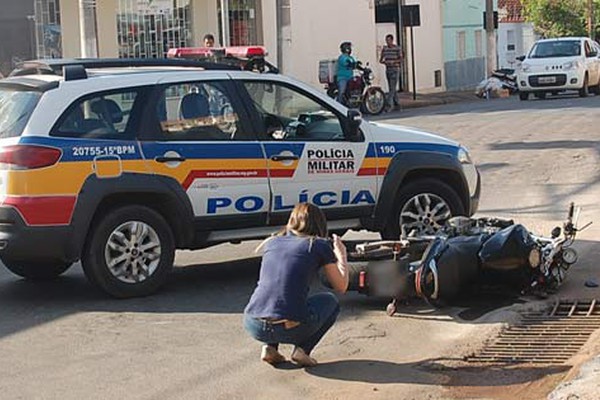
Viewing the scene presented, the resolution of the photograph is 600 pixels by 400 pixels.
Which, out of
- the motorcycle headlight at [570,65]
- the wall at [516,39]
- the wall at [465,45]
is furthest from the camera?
the wall at [516,39]

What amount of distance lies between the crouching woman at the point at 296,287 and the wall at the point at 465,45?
1344 inches

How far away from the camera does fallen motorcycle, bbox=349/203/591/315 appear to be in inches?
333

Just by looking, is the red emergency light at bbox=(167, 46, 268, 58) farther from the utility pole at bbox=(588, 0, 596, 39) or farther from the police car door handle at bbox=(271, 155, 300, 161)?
the utility pole at bbox=(588, 0, 596, 39)

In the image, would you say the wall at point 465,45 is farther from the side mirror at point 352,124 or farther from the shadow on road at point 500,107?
the side mirror at point 352,124

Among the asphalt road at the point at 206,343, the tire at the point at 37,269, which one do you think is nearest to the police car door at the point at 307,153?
the asphalt road at the point at 206,343

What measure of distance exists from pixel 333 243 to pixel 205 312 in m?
1.97

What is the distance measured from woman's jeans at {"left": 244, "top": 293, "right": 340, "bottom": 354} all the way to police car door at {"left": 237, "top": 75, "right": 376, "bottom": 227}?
2573mm

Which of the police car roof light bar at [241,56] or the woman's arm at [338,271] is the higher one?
the police car roof light bar at [241,56]

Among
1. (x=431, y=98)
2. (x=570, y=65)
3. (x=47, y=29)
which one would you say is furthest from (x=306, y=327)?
(x=431, y=98)

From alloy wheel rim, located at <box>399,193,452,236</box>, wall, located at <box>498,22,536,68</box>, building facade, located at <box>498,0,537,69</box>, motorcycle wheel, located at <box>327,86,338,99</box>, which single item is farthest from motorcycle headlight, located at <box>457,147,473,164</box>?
building facade, located at <box>498,0,537,69</box>

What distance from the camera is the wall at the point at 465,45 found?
4097cm

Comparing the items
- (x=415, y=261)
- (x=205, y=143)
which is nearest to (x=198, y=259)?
(x=205, y=143)

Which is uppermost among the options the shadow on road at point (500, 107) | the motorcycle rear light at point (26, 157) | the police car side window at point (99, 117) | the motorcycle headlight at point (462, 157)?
the police car side window at point (99, 117)

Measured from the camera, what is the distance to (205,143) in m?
9.34
